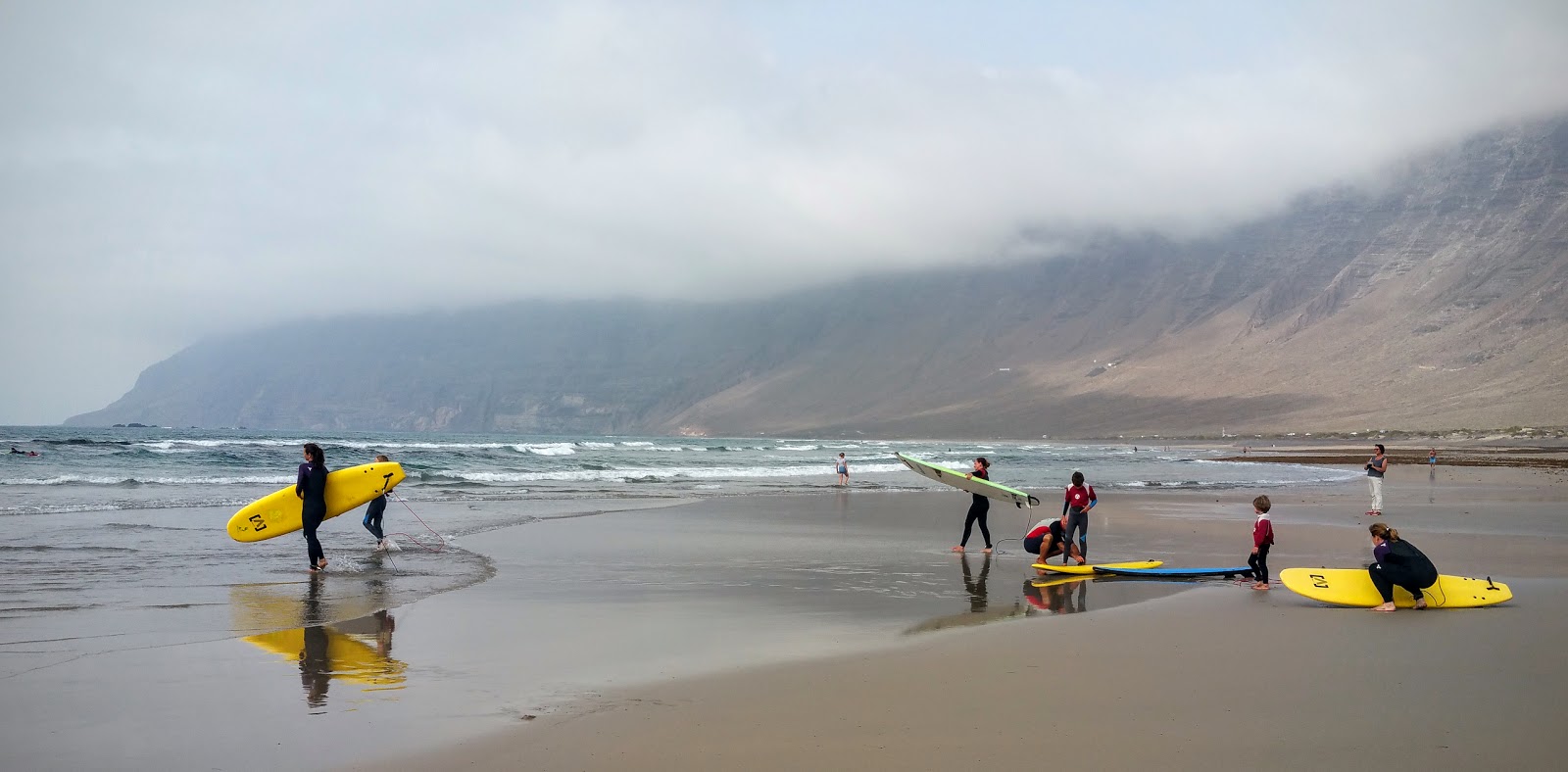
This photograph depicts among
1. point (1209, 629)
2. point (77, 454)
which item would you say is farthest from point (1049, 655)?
point (77, 454)

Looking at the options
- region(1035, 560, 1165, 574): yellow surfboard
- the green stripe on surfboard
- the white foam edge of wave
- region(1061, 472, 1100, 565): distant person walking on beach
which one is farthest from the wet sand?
the white foam edge of wave

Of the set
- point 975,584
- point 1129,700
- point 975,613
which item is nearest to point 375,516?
point 975,584

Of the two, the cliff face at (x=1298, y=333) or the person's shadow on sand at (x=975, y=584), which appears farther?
the cliff face at (x=1298, y=333)

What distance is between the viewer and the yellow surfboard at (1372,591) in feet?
32.9

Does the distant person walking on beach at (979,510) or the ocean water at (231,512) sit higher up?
the distant person walking on beach at (979,510)

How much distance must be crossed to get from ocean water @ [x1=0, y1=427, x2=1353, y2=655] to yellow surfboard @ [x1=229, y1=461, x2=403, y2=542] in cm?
37

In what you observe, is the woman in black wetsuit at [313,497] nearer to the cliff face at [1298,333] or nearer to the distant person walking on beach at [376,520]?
the distant person walking on beach at [376,520]

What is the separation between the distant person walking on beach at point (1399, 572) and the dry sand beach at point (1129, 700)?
0.99 ft

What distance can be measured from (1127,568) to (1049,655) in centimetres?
531

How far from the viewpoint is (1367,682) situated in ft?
22.9

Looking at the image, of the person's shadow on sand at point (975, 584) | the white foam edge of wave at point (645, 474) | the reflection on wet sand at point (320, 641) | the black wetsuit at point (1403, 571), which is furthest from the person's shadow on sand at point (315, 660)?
the white foam edge of wave at point (645, 474)

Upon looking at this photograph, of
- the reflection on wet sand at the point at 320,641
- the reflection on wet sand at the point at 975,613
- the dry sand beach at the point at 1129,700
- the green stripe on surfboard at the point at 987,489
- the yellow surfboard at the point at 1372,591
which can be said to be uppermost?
the green stripe on surfboard at the point at 987,489

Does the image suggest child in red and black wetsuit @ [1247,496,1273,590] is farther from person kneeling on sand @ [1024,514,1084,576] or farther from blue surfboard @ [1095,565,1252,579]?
person kneeling on sand @ [1024,514,1084,576]

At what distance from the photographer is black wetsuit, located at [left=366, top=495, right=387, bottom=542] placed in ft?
52.1
